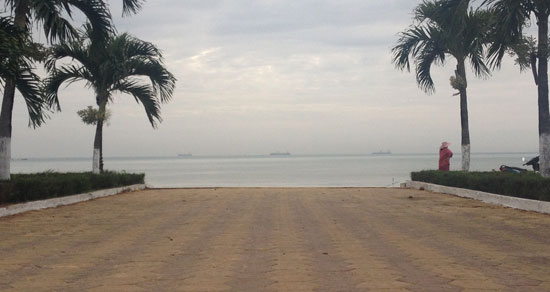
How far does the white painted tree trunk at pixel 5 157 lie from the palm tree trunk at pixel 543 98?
12.5 meters

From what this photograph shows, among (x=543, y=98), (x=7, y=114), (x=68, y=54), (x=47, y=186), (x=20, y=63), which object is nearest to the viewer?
(x=20, y=63)

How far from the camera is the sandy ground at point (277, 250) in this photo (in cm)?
516

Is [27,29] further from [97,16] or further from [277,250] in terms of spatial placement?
[277,250]

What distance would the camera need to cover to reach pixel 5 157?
13.0 meters

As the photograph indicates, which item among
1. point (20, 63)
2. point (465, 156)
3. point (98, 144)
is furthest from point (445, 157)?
point (20, 63)

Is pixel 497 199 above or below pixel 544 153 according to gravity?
below

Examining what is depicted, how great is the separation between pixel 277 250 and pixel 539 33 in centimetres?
1047

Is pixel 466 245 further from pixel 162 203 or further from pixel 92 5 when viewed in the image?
pixel 92 5

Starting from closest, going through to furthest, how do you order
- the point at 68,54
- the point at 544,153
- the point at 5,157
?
the point at 5,157, the point at 544,153, the point at 68,54

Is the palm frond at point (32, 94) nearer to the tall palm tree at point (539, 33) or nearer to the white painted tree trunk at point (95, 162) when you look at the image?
the white painted tree trunk at point (95, 162)

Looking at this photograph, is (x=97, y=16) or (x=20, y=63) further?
(x=97, y=16)

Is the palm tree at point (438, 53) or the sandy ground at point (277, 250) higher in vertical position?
the palm tree at point (438, 53)

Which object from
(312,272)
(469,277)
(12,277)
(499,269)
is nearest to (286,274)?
(312,272)

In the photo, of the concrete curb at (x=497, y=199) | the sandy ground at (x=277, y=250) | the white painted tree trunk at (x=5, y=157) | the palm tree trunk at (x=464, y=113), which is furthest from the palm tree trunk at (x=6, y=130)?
the palm tree trunk at (x=464, y=113)
